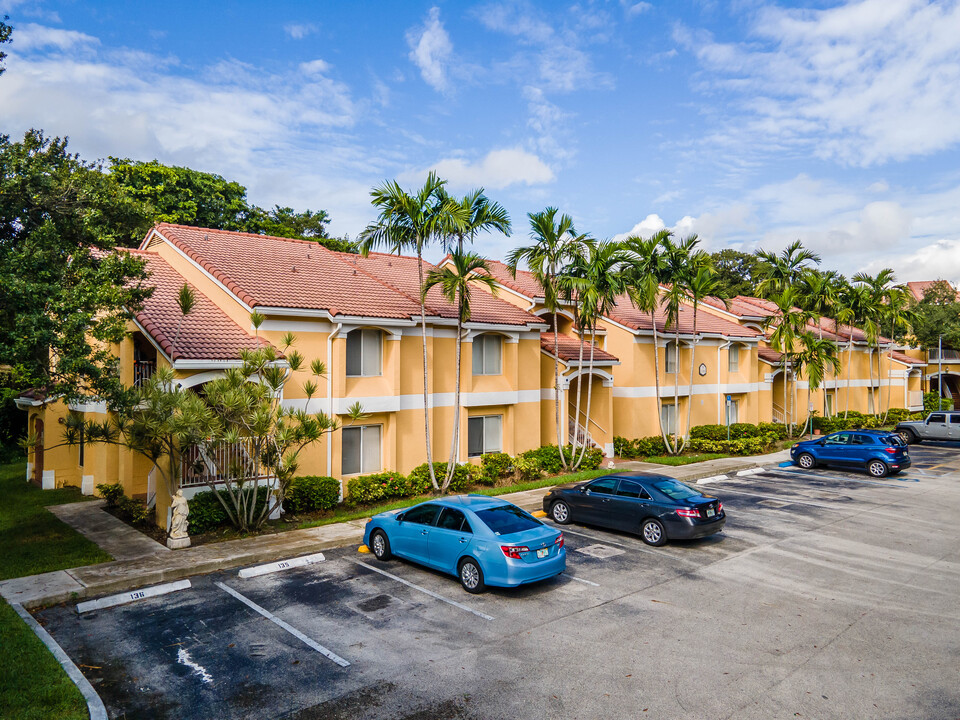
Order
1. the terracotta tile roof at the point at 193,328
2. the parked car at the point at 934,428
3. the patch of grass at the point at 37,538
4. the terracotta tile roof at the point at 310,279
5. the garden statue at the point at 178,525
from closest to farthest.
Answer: the patch of grass at the point at 37,538, the garden statue at the point at 178,525, the terracotta tile roof at the point at 193,328, the terracotta tile roof at the point at 310,279, the parked car at the point at 934,428

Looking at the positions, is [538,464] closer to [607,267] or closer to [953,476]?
[607,267]

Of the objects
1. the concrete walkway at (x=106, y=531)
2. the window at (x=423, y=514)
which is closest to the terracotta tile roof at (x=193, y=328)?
the concrete walkway at (x=106, y=531)

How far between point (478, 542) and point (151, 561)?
6973mm

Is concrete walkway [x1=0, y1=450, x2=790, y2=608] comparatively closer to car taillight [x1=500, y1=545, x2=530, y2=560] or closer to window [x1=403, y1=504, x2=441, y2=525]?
window [x1=403, y1=504, x2=441, y2=525]

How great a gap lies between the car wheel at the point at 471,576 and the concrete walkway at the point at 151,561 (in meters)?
4.08

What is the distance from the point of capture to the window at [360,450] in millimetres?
19141

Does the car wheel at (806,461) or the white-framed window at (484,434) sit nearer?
the white-framed window at (484,434)

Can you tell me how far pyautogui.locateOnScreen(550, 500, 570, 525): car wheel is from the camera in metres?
16.1

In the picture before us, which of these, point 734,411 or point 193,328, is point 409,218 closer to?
point 193,328

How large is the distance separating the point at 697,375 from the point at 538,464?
40.0 feet

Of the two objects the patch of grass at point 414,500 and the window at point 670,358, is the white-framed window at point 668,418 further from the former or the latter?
the patch of grass at point 414,500

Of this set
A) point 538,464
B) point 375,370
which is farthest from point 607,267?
point 375,370

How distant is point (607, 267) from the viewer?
22500 mm

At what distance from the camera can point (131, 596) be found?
36.7ft
